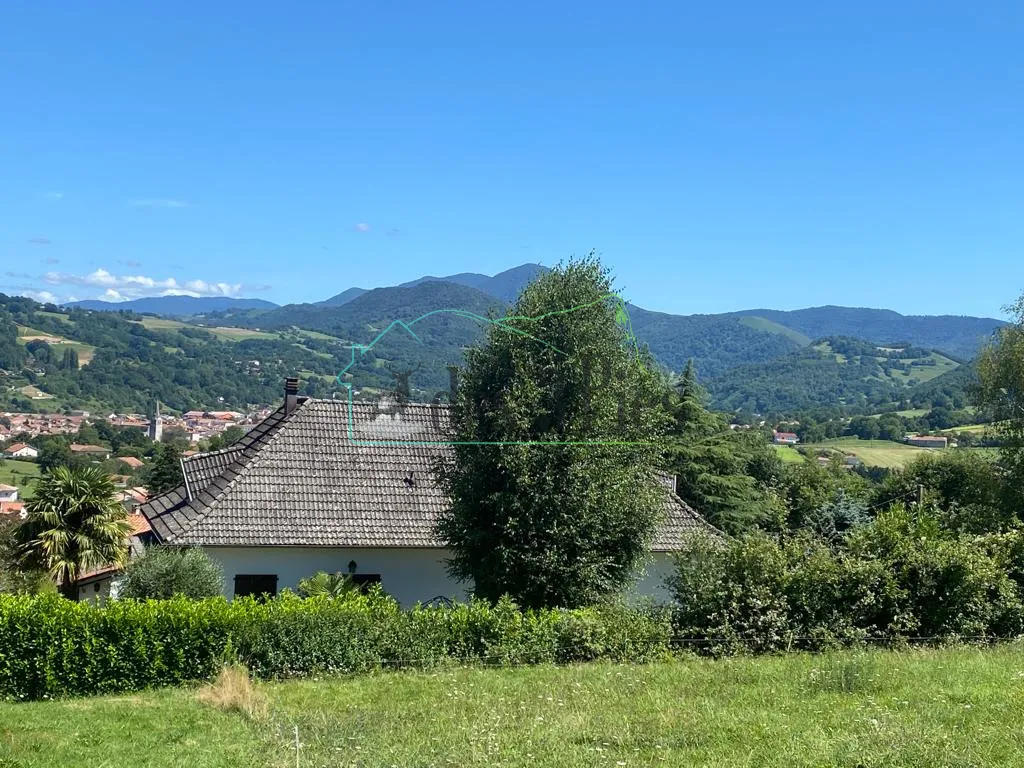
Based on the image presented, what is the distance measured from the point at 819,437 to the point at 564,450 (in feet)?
455

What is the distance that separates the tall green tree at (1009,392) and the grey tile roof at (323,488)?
15050 mm

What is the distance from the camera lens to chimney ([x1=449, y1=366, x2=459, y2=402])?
18891mm

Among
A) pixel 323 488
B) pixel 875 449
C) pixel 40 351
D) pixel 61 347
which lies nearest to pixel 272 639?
pixel 323 488

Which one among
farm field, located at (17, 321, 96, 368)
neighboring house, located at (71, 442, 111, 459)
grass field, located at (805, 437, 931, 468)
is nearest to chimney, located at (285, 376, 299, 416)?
neighboring house, located at (71, 442, 111, 459)

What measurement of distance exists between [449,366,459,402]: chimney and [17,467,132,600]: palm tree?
9117mm

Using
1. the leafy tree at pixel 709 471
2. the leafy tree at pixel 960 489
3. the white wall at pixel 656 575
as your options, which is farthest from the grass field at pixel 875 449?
the white wall at pixel 656 575

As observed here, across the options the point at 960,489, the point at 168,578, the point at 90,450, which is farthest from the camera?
the point at 90,450

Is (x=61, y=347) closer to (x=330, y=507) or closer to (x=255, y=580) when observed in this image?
(x=330, y=507)

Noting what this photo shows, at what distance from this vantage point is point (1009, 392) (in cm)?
3381

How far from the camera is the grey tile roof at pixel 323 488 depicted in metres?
21.4

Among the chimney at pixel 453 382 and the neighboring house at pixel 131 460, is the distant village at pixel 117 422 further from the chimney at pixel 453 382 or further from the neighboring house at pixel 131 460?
the chimney at pixel 453 382

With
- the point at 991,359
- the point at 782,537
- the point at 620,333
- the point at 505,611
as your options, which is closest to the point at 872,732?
the point at 505,611

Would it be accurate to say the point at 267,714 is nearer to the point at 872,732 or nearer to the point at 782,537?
the point at 872,732

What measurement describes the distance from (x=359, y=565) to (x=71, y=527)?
6.83 metres
